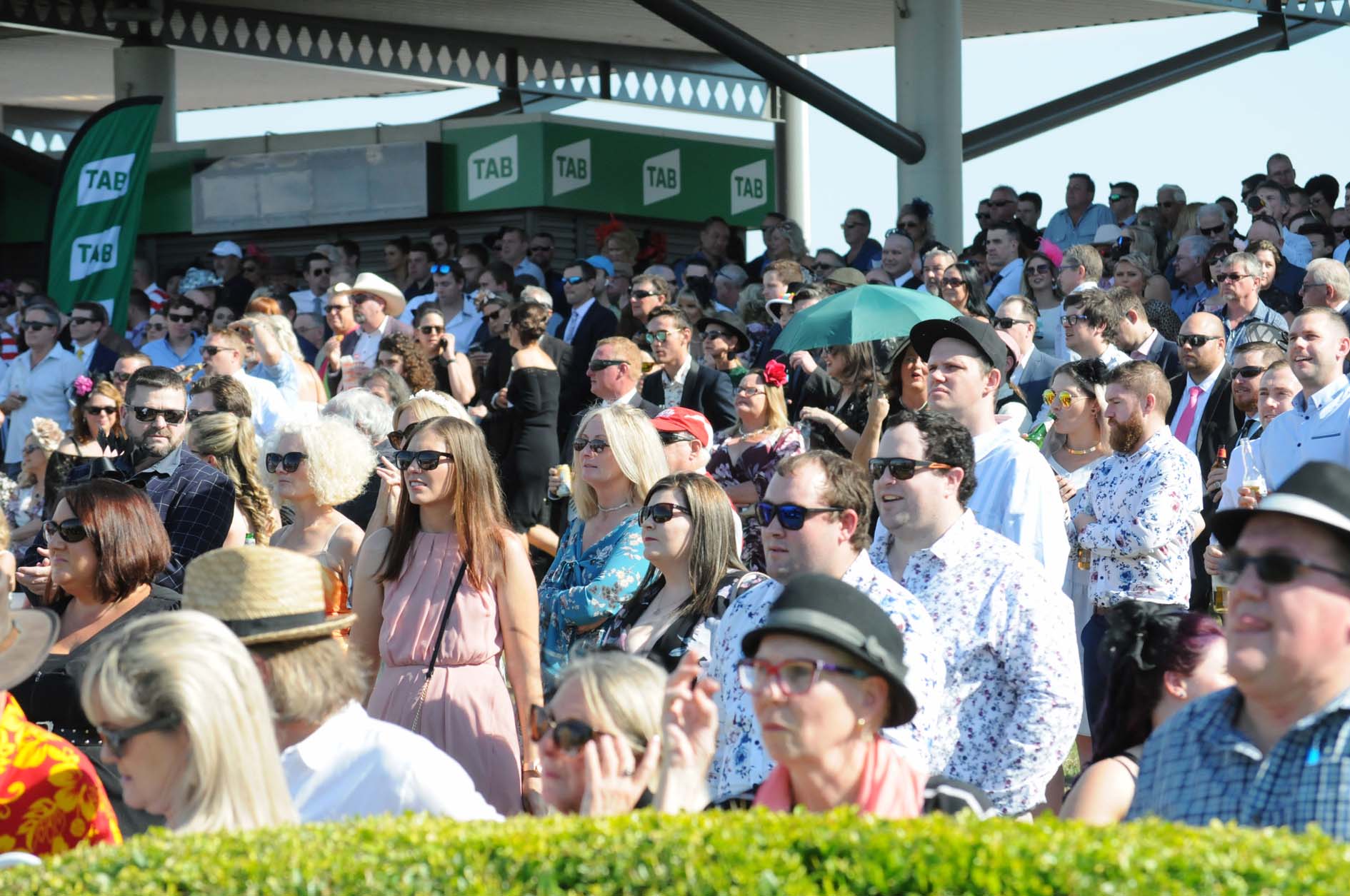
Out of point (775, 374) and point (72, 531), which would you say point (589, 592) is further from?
point (775, 374)

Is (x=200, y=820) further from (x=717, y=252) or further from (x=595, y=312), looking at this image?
(x=717, y=252)

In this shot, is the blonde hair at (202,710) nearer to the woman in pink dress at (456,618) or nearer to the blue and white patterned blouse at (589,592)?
the woman in pink dress at (456,618)

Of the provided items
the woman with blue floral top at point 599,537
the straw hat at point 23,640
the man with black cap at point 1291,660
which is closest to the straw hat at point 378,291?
the woman with blue floral top at point 599,537

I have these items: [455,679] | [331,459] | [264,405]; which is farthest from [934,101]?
[455,679]

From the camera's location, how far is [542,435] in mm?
10266

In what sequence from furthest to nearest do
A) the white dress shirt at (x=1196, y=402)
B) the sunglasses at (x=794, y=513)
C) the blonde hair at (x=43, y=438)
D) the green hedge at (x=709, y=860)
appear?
the blonde hair at (x=43, y=438) → the white dress shirt at (x=1196, y=402) → the sunglasses at (x=794, y=513) → the green hedge at (x=709, y=860)

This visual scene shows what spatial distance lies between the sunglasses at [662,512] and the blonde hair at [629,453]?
31.9 inches

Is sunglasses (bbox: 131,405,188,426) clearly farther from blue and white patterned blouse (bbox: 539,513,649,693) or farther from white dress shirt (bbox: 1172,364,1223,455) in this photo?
white dress shirt (bbox: 1172,364,1223,455)

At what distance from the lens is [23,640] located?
438cm

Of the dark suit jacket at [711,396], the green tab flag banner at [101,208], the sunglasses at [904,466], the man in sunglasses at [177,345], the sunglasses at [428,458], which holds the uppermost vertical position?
the green tab flag banner at [101,208]

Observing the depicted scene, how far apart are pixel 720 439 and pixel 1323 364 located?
3.05 metres

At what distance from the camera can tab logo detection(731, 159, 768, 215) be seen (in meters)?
18.5

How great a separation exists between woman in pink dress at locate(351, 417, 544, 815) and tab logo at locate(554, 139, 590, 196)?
11.3 meters

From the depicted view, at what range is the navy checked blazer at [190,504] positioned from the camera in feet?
22.9
